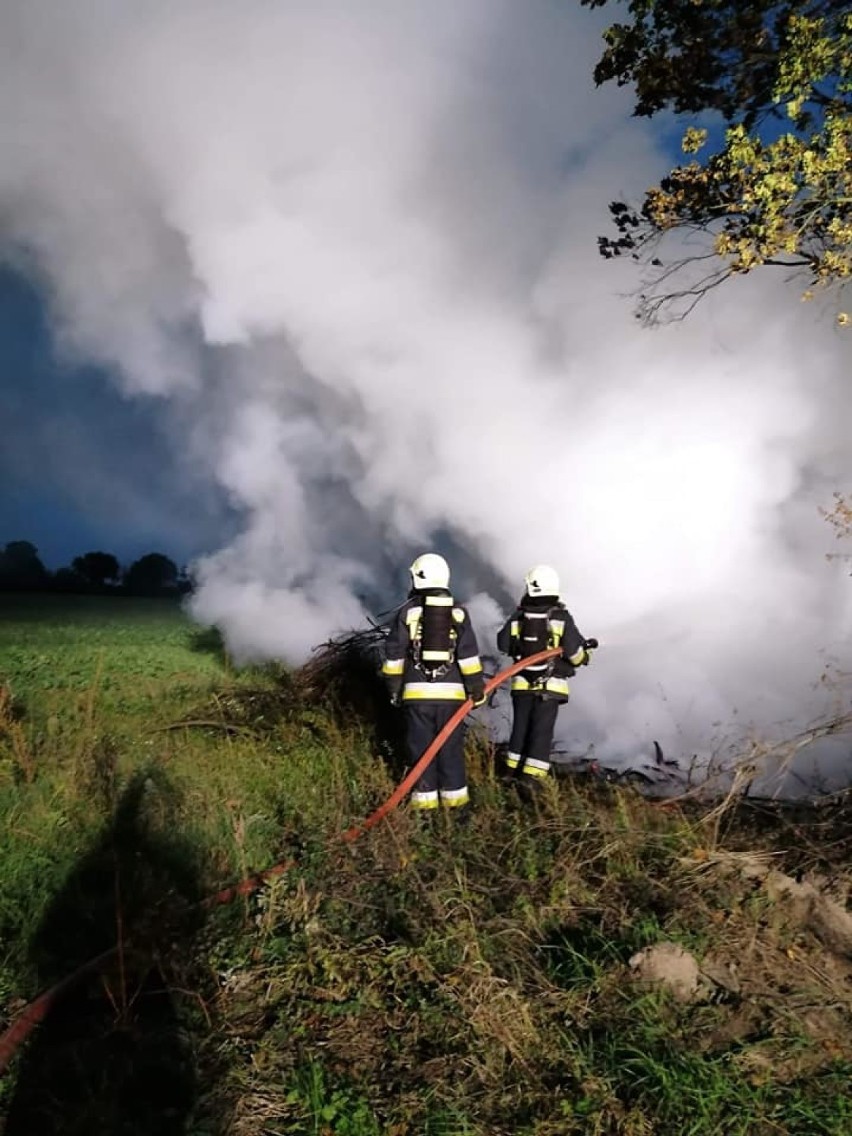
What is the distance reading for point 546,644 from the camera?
281 inches

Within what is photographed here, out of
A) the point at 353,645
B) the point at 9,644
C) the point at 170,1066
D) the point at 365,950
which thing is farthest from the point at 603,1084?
the point at 9,644

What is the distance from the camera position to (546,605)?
7246mm

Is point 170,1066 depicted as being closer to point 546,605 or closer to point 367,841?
point 367,841

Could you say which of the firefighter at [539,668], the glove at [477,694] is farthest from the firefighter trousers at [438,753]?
the firefighter at [539,668]

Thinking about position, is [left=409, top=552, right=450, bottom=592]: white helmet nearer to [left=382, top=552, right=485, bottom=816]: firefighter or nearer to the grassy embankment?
[left=382, top=552, right=485, bottom=816]: firefighter

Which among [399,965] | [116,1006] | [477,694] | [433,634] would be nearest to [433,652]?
[433,634]

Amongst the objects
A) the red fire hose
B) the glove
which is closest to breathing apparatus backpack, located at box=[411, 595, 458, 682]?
the glove

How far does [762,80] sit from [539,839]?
269 inches

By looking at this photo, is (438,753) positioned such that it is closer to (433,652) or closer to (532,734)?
(433,652)

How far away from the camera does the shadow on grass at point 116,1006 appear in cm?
319

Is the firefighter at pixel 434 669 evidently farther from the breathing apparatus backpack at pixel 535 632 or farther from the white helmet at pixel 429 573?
the breathing apparatus backpack at pixel 535 632

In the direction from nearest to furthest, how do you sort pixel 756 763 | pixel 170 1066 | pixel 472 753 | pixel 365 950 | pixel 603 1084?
pixel 603 1084 → pixel 170 1066 → pixel 365 950 → pixel 756 763 → pixel 472 753

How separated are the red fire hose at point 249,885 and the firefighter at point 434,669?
0.12 m

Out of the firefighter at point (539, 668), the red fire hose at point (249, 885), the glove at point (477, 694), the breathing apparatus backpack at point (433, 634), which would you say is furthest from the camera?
the firefighter at point (539, 668)
